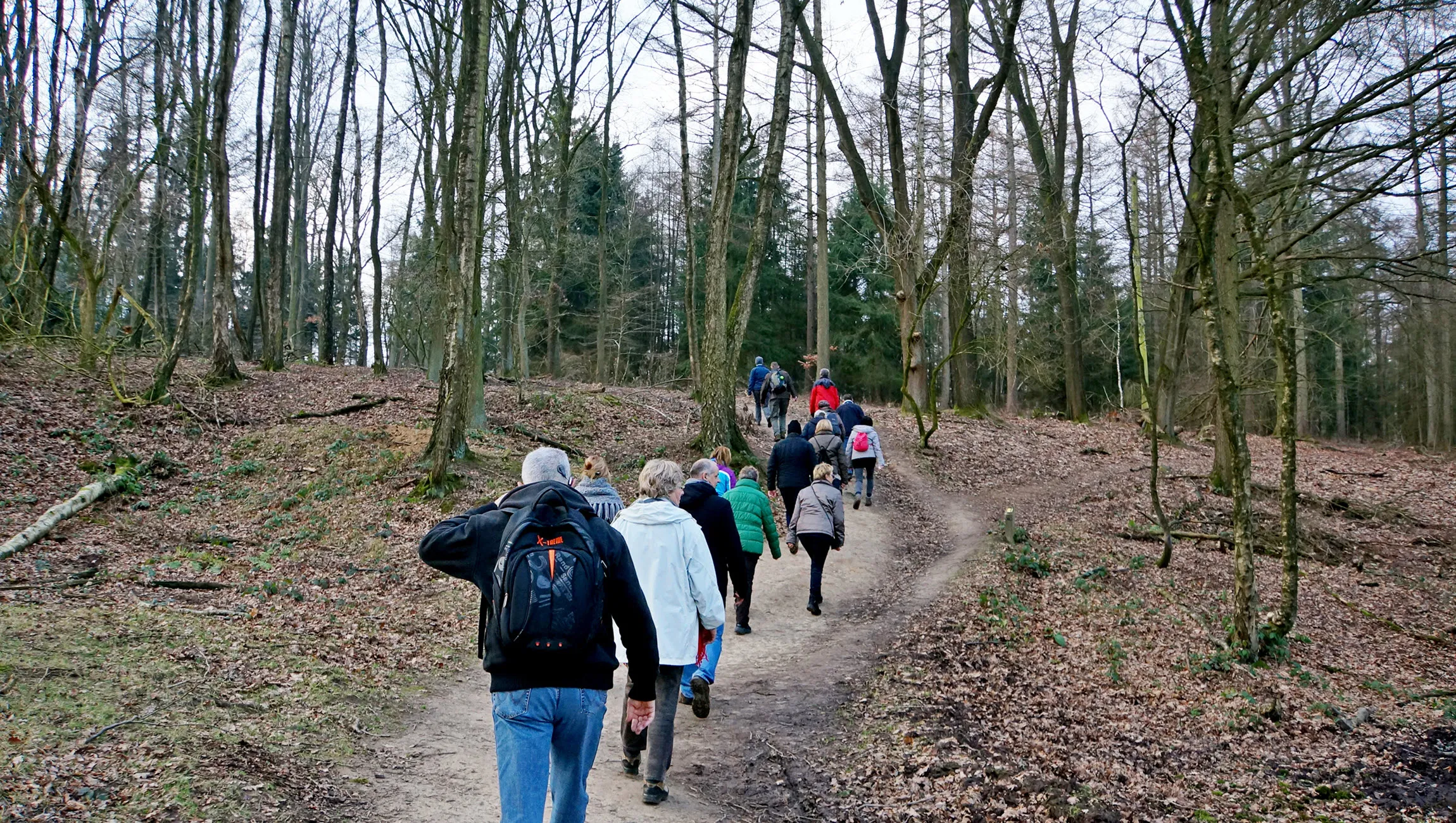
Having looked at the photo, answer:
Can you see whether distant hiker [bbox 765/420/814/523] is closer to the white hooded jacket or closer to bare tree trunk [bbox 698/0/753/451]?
bare tree trunk [bbox 698/0/753/451]

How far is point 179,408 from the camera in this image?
52.4 feet

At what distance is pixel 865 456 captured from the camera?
14.8m

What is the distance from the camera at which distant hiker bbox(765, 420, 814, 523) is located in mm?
11492

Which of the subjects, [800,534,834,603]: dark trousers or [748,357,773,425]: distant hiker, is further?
[748,357,773,425]: distant hiker

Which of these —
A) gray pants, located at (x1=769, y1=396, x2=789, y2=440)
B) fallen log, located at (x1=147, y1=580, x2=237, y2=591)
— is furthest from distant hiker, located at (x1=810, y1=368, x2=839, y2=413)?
fallen log, located at (x1=147, y1=580, x2=237, y2=591)

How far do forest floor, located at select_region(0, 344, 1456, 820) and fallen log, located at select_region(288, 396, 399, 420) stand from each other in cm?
25

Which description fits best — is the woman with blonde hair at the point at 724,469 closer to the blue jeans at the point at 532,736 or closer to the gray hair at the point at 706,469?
the gray hair at the point at 706,469

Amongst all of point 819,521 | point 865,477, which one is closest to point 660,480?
point 819,521

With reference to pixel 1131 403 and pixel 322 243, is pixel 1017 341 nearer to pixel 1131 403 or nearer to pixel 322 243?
pixel 1131 403

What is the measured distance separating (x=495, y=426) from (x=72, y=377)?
26.2ft

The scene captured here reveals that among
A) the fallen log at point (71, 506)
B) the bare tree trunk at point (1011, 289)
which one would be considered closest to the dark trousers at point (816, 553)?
the fallen log at point (71, 506)

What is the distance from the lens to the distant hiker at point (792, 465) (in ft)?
→ 37.7

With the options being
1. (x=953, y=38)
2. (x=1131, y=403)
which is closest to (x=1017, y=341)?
(x=1131, y=403)

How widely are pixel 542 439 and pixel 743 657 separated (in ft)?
30.4
